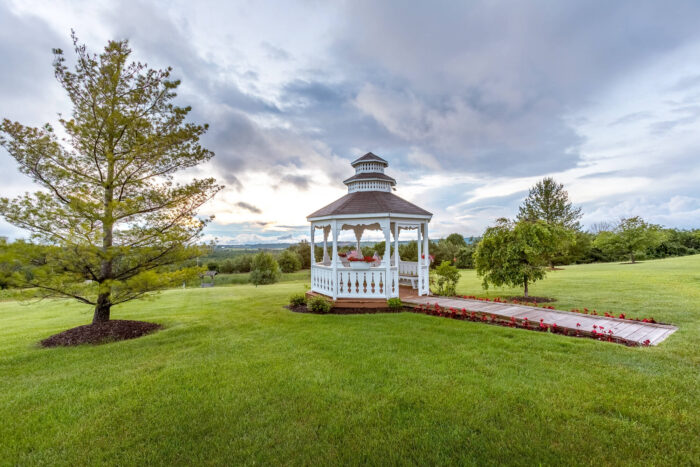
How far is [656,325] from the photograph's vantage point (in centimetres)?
570

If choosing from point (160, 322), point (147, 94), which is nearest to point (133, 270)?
point (160, 322)

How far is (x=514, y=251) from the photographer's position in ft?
28.7

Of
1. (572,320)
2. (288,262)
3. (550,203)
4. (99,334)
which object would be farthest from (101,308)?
(550,203)

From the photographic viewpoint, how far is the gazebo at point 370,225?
8.62m

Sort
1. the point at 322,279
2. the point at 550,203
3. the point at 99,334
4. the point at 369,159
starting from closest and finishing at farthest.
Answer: the point at 99,334
the point at 322,279
the point at 369,159
the point at 550,203

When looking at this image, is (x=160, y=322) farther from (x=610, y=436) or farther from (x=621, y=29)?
(x=621, y=29)

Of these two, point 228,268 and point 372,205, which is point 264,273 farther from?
point 228,268

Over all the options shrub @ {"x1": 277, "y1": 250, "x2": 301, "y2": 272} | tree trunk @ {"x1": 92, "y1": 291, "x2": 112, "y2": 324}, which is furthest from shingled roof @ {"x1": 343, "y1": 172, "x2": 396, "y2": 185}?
shrub @ {"x1": 277, "y1": 250, "x2": 301, "y2": 272}

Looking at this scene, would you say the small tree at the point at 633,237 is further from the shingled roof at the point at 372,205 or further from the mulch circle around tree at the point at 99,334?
the mulch circle around tree at the point at 99,334

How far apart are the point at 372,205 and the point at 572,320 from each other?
566cm

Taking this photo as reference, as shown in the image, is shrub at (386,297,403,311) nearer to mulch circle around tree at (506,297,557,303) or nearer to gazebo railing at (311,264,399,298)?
gazebo railing at (311,264,399,298)

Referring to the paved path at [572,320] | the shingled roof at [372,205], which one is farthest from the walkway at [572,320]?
the shingled roof at [372,205]

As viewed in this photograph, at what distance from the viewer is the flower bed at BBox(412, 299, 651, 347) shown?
5113mm

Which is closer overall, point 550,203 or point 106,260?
point 106,260
